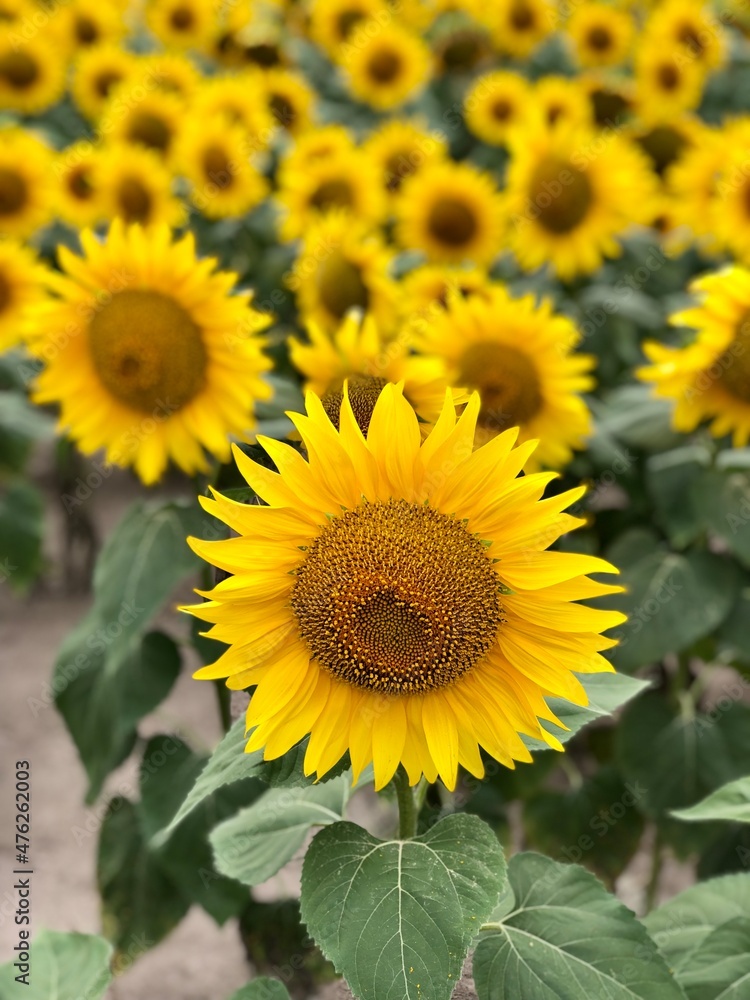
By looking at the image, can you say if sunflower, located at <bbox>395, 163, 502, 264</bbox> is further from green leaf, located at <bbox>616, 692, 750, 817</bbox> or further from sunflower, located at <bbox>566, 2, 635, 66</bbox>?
sunflower, located at <bbox>566, 2, 635, 66</bbox>

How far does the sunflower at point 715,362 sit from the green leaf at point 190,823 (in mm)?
960

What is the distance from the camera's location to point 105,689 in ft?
6.25

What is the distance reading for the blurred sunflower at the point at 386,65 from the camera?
4043 millimetres

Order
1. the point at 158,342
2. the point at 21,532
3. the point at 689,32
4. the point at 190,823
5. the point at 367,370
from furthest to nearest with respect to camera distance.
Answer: the point at 689,32 → the point at 21,532 → the point at 190,823 → the point at 158,342 → the point at 367,370

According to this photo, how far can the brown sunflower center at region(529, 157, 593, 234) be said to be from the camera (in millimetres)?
2766

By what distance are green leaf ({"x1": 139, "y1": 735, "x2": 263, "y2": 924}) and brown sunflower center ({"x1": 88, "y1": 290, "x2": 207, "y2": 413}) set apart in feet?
2.11

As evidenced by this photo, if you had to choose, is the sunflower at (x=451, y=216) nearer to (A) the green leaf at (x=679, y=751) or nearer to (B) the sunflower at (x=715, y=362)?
(B) the sunflower at (x=715, y=362)

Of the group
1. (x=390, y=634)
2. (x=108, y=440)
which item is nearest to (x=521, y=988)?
(x=390, y=634)

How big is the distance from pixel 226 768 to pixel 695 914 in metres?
0.64

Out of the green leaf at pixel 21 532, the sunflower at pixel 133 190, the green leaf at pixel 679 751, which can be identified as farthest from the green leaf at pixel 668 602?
the sunflower at pixel 133 190

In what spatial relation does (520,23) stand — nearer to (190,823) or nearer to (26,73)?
(26,73)

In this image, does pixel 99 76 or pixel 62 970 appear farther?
pixel 99 76

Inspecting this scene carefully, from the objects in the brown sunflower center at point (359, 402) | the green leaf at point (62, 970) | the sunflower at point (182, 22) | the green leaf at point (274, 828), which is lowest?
the green leaf at point (62, 970)

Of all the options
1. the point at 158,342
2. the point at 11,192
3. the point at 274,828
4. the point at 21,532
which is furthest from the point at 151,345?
the point at 11,192
